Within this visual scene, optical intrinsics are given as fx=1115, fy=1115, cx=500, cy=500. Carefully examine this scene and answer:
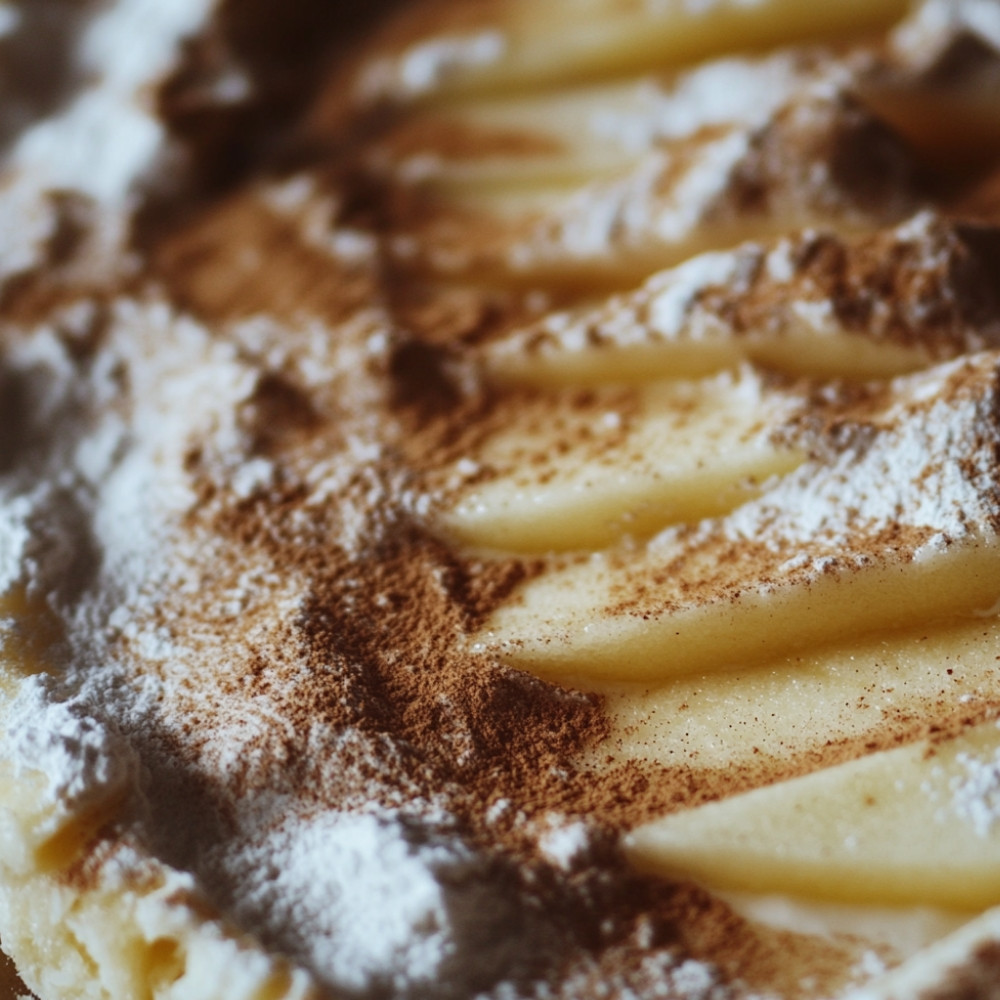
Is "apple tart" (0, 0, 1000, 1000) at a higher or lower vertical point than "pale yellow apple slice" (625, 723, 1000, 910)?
higher

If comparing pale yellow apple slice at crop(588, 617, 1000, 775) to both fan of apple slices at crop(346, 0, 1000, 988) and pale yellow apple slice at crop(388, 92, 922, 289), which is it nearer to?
fan of apple slices at crop(346, 0, 1000, 988)

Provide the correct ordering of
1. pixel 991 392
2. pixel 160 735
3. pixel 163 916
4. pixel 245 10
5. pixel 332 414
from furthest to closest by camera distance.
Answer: pixel 245 10, pixel 332 414, pixel 991 392, pixel 160 735, pixel 163 916

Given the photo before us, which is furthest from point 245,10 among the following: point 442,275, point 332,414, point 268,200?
point 332,414

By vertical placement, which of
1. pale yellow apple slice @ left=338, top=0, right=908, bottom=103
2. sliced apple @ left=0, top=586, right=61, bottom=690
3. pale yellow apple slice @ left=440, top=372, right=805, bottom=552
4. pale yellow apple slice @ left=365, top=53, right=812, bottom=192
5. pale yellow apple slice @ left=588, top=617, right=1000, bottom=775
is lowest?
pale yellow apple slice @ left=588, top=617, right=1000, bottom=775

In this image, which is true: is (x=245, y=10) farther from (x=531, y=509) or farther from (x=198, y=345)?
(x=531, y=509)

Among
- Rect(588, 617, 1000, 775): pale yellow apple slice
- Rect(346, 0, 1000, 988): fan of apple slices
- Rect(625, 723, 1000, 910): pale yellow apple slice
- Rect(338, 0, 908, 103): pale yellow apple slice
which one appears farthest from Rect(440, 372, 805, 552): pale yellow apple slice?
Rect(338, 0, 908, 103): pale yellow apple slice

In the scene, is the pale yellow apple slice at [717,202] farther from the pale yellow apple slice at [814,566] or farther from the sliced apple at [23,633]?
the sliced apple at [23,633]

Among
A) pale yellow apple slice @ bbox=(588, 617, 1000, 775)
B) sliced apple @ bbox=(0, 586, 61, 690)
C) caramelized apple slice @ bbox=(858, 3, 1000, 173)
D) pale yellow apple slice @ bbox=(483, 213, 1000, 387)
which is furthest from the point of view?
caramelized apple slice @ bbox=(858, 3, 1000, 173)
